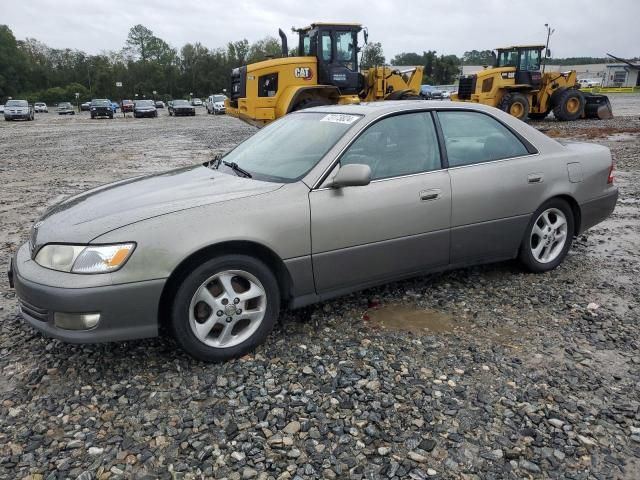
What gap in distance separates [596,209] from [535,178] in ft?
2.93

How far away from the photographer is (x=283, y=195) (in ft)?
10.5

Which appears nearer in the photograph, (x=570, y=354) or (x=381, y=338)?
(x=570, y=354)

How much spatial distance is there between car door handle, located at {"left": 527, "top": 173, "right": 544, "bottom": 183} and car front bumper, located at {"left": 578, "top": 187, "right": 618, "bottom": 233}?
58 cm

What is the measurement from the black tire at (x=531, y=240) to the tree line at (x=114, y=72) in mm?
84473

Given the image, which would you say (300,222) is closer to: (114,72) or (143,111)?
(143,111)

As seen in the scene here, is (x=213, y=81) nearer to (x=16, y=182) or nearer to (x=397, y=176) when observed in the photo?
(x=16, y=182)

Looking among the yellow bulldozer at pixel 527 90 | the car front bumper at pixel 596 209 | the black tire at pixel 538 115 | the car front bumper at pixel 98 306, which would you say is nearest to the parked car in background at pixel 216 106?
the yellow bulldozer at pixel 527 90

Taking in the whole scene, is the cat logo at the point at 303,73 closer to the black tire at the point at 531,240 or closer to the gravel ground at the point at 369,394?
the black tire at the point at 531,240

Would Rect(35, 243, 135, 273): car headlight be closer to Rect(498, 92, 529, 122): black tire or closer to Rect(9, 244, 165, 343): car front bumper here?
Rect(9, 244, 165, 343): car front bumper

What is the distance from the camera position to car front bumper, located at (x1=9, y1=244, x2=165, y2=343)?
106 inches

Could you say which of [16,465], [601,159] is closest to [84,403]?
[16,465]

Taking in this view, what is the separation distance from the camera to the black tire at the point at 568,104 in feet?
66.1

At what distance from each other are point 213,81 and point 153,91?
11053 millimetres

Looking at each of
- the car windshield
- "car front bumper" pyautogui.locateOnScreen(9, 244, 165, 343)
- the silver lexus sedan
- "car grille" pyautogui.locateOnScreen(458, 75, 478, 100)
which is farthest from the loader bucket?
"car front bumper" pyautogui.locateOnScreen(9, 244, 165, 343)
